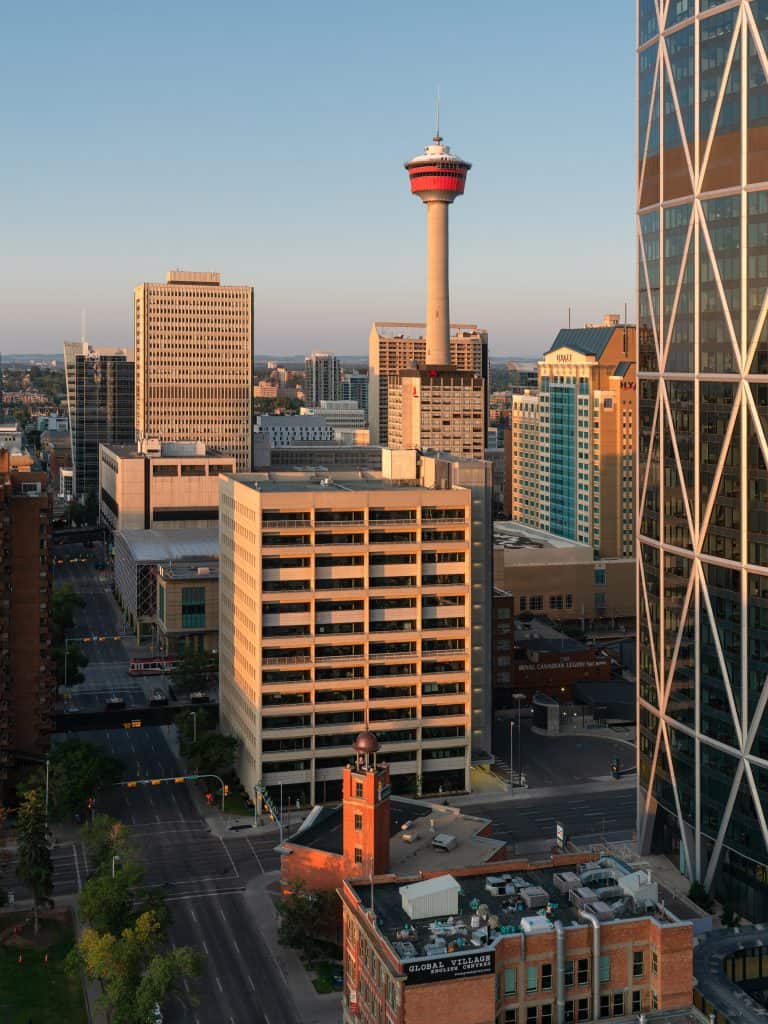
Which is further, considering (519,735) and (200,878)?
(519,735)

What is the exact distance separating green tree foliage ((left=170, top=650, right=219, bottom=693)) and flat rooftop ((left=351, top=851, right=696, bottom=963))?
322 feet

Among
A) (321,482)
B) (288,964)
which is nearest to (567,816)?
(288,964)

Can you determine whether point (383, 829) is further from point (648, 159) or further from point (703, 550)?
point (648, 159)

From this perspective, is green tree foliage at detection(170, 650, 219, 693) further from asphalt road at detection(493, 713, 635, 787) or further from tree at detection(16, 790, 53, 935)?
tree at detection(16, 790, 53, 935)

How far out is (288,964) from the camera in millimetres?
105375

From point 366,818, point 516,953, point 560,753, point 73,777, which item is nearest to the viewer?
point 516,953

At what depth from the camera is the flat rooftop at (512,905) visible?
7994 cm

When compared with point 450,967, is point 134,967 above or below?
below

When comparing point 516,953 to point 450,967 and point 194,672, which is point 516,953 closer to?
point 450,967

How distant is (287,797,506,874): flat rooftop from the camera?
112062 millimetres

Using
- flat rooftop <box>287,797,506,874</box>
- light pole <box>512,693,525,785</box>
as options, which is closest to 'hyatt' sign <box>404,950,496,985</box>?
flat rooftop <box>287,797,506,874</box>

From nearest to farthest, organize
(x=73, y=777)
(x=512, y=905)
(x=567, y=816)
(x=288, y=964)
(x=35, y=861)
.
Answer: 1. (x=512, y=905)
2. (x=288, y=964)
3. (x=35, y=861)
4. (x=73, y=777)
5. (x=567, y=816)

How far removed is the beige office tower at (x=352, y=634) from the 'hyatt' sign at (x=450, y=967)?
216 ft

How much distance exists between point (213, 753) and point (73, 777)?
1659cm
